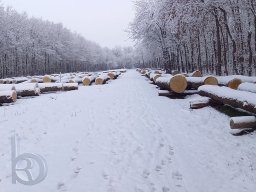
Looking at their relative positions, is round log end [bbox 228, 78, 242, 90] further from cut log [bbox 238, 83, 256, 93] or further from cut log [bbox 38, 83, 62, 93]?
cut log [bbox 38, 83, 62, 93]

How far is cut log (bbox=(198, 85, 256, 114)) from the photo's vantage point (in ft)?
27.0

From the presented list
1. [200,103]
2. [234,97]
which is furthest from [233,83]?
[234,97]

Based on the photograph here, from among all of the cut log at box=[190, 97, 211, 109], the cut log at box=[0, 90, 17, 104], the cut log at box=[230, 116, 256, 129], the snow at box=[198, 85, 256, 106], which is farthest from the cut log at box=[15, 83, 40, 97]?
the cut log at box=[230, 116, 256, 129]

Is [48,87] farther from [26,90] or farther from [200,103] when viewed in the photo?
[200,103]

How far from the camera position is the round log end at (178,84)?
15188 millimetres

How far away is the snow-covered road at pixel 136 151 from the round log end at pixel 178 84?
147 inches

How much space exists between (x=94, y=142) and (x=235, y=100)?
428 cm

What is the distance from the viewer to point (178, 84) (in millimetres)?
15227

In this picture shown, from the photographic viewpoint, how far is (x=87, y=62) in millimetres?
109188

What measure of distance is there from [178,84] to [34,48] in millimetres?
54410

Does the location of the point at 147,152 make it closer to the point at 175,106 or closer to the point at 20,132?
the point at 20,132

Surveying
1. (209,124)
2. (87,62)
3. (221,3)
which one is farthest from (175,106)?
(87,62)

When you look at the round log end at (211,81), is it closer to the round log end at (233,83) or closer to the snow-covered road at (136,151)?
the round log end at (233,83)

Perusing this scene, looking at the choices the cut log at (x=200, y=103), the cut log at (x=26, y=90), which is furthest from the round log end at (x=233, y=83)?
the cut log at (x=26, y=90)
